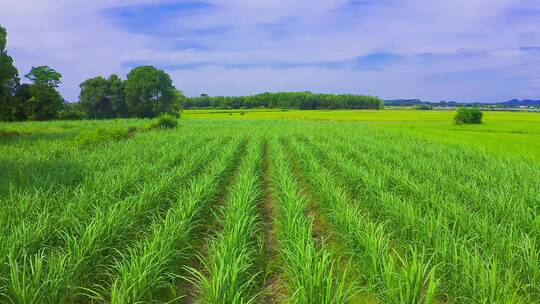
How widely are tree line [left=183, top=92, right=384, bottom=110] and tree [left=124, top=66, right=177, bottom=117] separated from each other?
31.5 m

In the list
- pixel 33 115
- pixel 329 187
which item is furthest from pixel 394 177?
pixel 33 115

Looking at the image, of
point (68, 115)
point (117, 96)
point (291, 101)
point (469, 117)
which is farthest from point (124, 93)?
point (469, 117)

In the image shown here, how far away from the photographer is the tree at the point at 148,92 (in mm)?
62438

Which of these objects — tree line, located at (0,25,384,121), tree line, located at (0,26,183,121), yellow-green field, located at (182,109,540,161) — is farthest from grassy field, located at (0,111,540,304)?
tree line, located at (0,26,183,121)

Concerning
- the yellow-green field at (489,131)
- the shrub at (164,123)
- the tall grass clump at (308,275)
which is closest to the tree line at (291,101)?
the yellow-green field at (489,131)

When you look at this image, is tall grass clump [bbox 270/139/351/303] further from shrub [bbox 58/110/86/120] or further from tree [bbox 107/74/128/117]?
tree [bbox 107/74/128/117]

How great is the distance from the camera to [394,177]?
9.32 meters

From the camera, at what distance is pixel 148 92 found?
63.2m

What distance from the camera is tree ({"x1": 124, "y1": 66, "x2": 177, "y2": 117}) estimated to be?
205ft

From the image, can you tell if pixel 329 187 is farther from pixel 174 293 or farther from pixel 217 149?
pixel 217 149

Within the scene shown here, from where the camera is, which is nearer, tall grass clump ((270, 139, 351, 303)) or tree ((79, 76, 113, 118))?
tall grass clump ((270, 139, 351, 303))

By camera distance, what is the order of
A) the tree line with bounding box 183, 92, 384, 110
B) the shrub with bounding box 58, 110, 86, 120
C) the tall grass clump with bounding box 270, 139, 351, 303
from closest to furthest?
the tall grass clump with bounding box 270, 139, 351, 303 < the shrub with bounding box 58, 110, 86, 120 < the tree line with bounding box 183, 92, 384, 110

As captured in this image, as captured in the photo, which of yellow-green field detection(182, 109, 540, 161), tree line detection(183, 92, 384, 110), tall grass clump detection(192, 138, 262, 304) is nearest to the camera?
tall grass clump detection(192, 138, 262, 304)

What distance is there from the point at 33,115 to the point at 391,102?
431 feet
